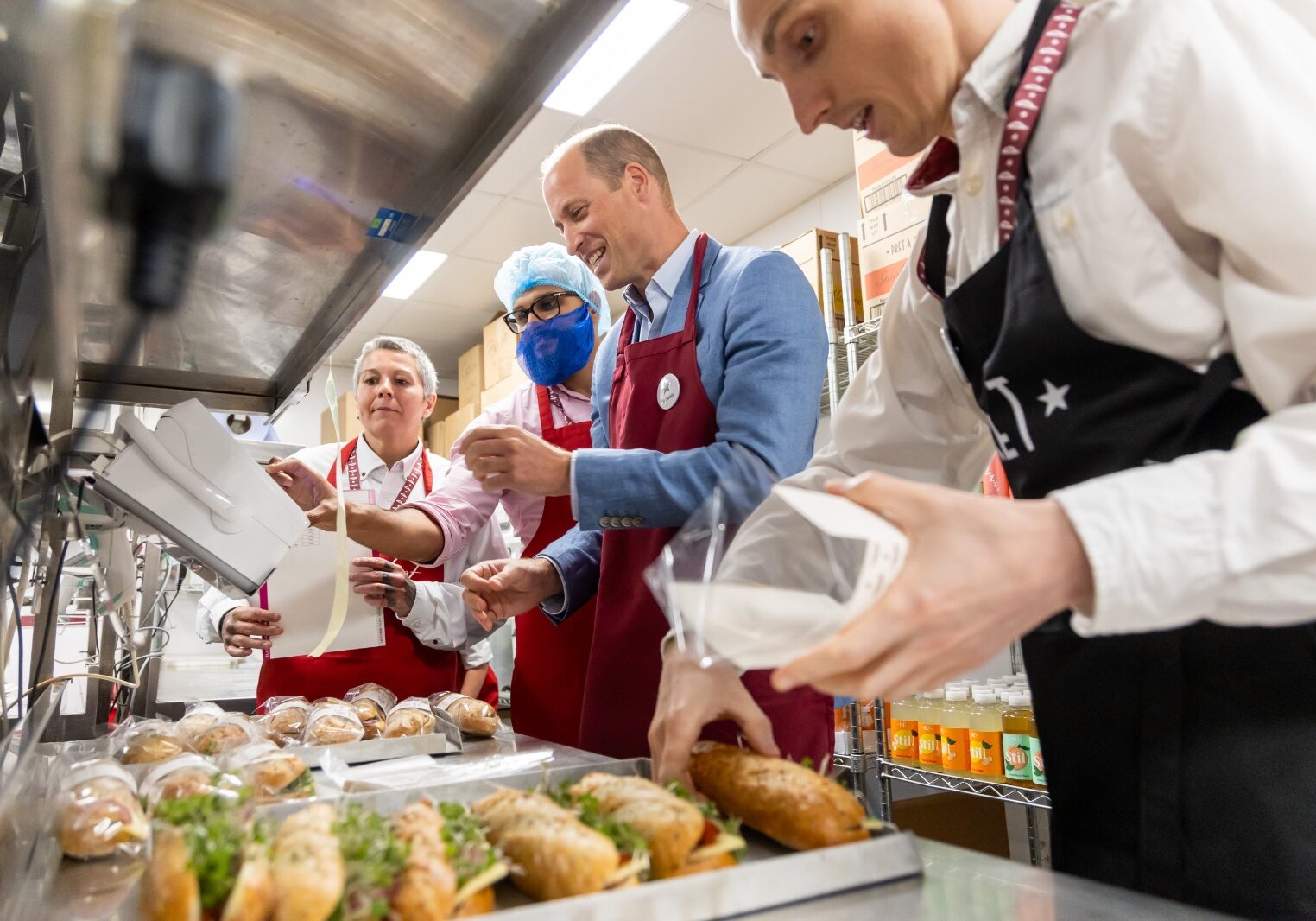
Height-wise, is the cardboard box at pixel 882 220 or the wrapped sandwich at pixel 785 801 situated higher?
the cardboard box at pixel 882 220

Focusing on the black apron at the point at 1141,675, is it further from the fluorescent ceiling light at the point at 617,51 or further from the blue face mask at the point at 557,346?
the fluorescent ceiling light at the point at 617,51

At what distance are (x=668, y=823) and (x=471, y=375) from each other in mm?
5171

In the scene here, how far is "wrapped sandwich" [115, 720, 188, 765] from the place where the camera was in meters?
1.20

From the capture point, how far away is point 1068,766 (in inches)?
33.5

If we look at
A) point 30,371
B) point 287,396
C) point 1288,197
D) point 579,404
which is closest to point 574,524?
point 579,404

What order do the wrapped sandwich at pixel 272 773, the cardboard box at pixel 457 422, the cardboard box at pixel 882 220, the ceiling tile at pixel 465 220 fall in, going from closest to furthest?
the wrapped sandwich at pixel 272 773, the cardboard box at pixel 882 220, the ceiling tile at pixel 465 220, the cardboard box at pixel 457 422

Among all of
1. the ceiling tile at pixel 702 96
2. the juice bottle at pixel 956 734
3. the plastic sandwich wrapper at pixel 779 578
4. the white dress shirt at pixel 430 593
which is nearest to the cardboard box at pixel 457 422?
the ceiling tile at pixel 702 96

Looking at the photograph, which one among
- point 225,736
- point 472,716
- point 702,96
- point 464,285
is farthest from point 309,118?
point 464,285

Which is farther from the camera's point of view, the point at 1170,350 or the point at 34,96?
the point at 1170,350

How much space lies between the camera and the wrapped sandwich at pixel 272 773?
1.01m

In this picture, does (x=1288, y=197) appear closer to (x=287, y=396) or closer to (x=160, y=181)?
(x=160, y=181)

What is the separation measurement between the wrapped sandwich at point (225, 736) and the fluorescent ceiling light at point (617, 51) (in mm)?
2052

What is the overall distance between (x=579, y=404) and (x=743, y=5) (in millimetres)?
1406

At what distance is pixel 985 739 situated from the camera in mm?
2158
